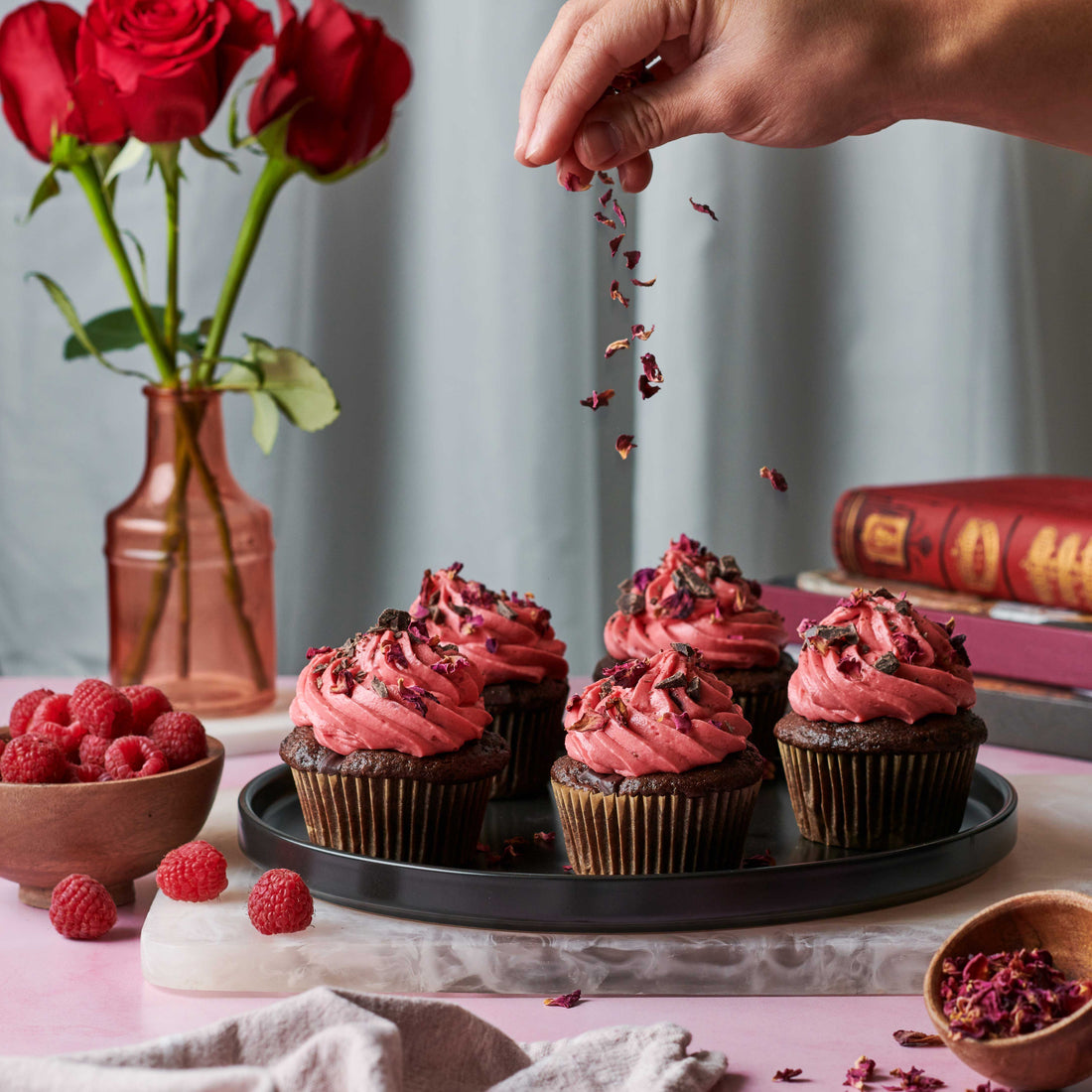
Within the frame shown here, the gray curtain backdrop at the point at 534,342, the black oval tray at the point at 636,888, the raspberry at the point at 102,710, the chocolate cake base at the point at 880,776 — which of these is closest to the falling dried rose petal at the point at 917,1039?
the black oval tray at the point at 636,888

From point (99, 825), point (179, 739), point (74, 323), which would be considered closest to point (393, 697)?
point (179, 739)

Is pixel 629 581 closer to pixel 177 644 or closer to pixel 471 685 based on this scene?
pixel 471 685

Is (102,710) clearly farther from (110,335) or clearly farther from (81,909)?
(110,335)

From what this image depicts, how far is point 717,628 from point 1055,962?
2.81 ft

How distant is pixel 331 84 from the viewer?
229cm

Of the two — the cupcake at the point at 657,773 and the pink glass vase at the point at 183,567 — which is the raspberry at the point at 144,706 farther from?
the pink glass vase at the point at 183,567

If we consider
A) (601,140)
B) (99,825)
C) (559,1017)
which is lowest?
(559,1017)

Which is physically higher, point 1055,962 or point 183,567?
point 183,567

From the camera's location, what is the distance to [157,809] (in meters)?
1.56

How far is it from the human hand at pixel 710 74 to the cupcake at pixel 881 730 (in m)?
0.59

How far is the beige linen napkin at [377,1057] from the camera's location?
1.06 metres

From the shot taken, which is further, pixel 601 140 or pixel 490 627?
pixel 490 627

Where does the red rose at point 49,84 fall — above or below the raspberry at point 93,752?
above

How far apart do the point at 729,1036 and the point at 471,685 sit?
0.56m
